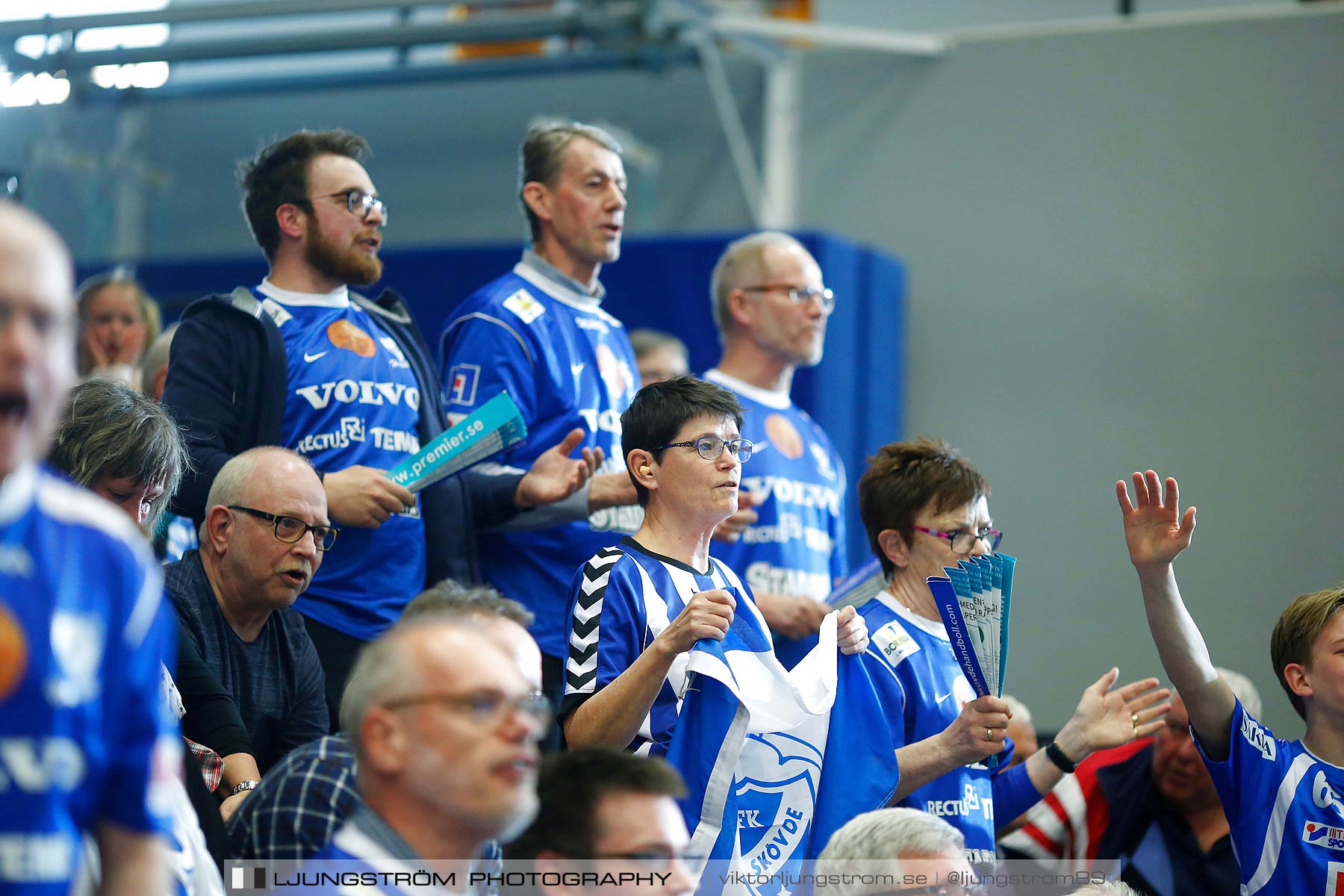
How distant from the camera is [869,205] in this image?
6.55 m

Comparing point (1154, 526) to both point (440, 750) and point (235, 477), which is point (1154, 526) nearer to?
point (440, 750)

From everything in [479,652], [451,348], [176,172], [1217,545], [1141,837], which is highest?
[176,172]

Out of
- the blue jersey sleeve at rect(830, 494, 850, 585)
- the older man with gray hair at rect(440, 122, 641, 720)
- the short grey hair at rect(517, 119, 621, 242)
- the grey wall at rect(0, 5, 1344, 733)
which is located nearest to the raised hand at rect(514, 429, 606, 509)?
the older man with gray hair at rect(440, 122, 641, 720)

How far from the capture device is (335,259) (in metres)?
3.37

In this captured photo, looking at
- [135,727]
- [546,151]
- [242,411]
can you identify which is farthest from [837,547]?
[135,727]

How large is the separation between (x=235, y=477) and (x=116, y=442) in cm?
35

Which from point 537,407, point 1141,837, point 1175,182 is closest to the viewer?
point 537,407

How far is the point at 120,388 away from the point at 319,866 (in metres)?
1.24

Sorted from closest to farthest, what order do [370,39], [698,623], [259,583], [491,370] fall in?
[698,623], [259,583], [491,370], [370,39]

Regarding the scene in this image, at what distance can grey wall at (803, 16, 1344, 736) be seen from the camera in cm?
527

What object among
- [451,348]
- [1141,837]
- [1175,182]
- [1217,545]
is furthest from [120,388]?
[1175,182]

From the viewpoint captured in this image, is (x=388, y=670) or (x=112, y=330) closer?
(x=388, y=670)

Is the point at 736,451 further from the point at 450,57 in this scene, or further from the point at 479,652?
the point at 450,57

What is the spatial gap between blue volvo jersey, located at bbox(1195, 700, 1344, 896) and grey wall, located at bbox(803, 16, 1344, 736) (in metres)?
2.05
